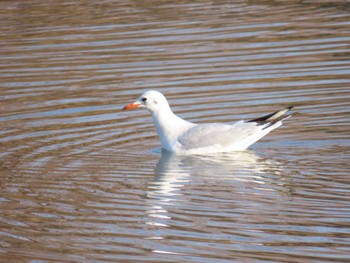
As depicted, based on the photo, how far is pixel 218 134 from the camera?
13.8 metres

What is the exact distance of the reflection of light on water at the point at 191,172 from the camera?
11367 mm

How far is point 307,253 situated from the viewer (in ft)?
30.6

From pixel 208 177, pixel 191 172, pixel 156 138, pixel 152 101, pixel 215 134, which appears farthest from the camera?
pixel 156 138

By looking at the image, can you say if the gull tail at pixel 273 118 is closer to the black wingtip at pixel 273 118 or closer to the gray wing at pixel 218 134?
the black wingtip at pixel 273 118

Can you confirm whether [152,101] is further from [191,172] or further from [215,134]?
[191,172]

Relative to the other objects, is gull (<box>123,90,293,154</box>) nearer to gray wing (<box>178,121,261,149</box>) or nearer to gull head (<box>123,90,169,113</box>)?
gray wing (<box>178,121,261,149</box>)

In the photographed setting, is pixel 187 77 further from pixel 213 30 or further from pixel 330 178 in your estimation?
pixel 330 178

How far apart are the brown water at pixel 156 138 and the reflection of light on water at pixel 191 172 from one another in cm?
3

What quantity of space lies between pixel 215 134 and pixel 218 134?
0.12 ft

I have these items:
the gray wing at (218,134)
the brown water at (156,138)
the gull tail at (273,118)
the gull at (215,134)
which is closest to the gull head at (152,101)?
the gull at (215,134)

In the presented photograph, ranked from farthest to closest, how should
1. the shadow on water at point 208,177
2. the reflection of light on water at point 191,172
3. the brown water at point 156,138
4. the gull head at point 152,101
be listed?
the gull head at point 152,101 → the shadow on water at point 208,177 → the reflection of light on water at point 191,172 → the brown water at point 156,138

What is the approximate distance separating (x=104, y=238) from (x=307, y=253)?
1899 mm

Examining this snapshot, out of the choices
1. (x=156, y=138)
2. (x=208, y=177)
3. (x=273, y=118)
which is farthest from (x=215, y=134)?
(x=208, y=177)

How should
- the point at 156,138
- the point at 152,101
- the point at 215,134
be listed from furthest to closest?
the point at 156,138, the point at 152,101, the point at 215,134
